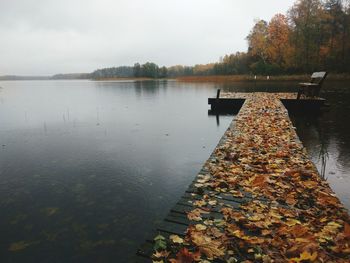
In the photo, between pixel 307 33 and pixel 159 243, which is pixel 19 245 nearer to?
pixel 159 243

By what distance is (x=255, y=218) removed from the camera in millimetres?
3908

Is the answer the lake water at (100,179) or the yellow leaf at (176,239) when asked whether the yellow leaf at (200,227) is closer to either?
the yellow leaf at (176,239)

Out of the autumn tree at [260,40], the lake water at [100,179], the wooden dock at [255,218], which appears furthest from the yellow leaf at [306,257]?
the autumn tree at [260,40]

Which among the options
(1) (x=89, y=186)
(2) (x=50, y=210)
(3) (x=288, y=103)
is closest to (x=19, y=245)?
(2) (x=50, y=210)

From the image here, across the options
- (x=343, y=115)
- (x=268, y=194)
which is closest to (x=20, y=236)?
(x=268, y=194)

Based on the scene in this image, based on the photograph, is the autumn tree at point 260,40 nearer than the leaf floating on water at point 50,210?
No

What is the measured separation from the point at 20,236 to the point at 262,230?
4607mm

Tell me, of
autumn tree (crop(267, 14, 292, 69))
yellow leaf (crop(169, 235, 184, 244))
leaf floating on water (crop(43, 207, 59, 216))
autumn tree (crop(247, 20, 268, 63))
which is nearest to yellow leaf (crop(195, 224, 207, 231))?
yellow leaf (crop(169, 235, 184, 244))

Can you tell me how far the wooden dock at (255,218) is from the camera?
3.17 m

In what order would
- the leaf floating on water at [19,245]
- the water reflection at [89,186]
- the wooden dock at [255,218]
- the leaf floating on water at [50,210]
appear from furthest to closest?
the leaf floating on water at [50,210] → the water reflection at [89,186] → the leaf floating on water at [19,245] → the wooden dock at [255,218]

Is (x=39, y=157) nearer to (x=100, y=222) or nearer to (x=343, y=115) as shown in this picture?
(x=100, y=222)

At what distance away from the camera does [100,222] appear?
5473 millimetres

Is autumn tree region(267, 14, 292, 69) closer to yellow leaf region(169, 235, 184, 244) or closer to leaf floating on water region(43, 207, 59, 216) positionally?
leaf floating on water region(43, 207, 59, 216)

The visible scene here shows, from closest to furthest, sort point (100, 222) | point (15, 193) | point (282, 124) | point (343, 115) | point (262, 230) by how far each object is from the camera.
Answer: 1. point (262, 230)
2. point (100, 222)
3. point (15, 193)
4. point (282, 124)
5. point (343, 115)
